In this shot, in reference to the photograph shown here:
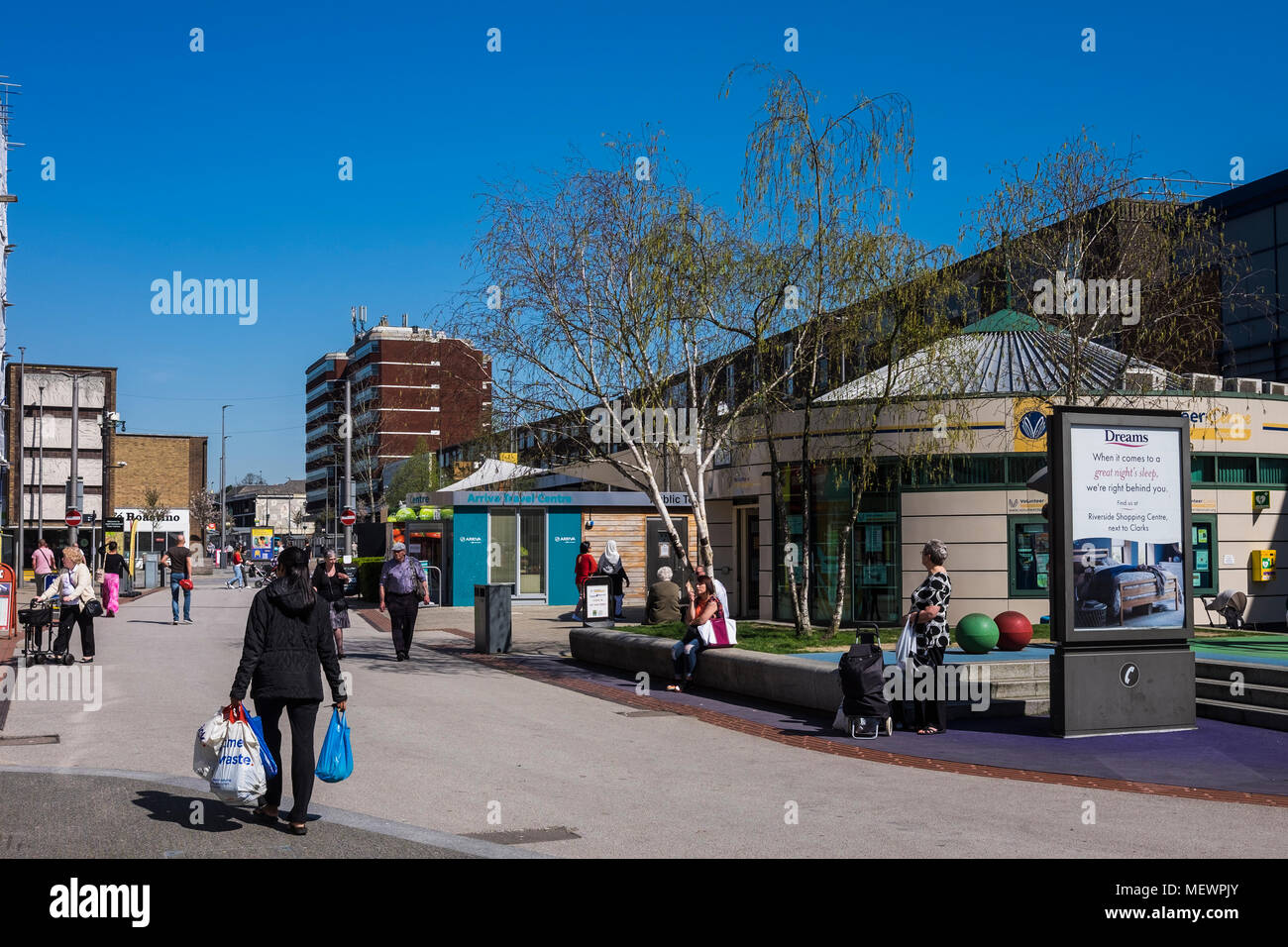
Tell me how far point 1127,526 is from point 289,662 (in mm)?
7794

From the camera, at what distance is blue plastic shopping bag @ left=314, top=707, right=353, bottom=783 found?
23.7ft

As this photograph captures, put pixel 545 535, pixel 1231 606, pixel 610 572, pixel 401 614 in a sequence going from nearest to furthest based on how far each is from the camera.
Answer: pixel 401 614 → pixel 1231 606 → pixel 610 572 → pixel 545 535

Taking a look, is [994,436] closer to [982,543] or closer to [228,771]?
[982,543]

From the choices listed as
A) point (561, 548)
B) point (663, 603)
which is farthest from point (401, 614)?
point (561, 548)

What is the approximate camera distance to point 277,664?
7254mm

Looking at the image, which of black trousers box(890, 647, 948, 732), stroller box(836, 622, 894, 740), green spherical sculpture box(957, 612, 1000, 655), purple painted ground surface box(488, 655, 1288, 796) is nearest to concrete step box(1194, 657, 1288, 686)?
purple painted ground surface box(488, 655, 1288, 796)

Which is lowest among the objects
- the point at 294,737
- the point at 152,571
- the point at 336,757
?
the point at 152,571

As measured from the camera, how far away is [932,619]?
36.6ft

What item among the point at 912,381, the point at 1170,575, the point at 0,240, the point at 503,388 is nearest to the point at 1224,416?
the point at 912,381

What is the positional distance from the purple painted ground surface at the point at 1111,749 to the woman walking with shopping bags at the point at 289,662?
5.48 m

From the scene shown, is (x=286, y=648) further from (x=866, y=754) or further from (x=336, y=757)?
(x=866, y=754)

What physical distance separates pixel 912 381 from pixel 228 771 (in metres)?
12.1

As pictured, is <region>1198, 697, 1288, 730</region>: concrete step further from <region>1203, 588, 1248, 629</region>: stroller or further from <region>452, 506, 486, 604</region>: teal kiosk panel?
<region>452, 506, 486, 604</region>: teal kiosk panel

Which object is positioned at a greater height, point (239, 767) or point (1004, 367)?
point (1004, 367)
